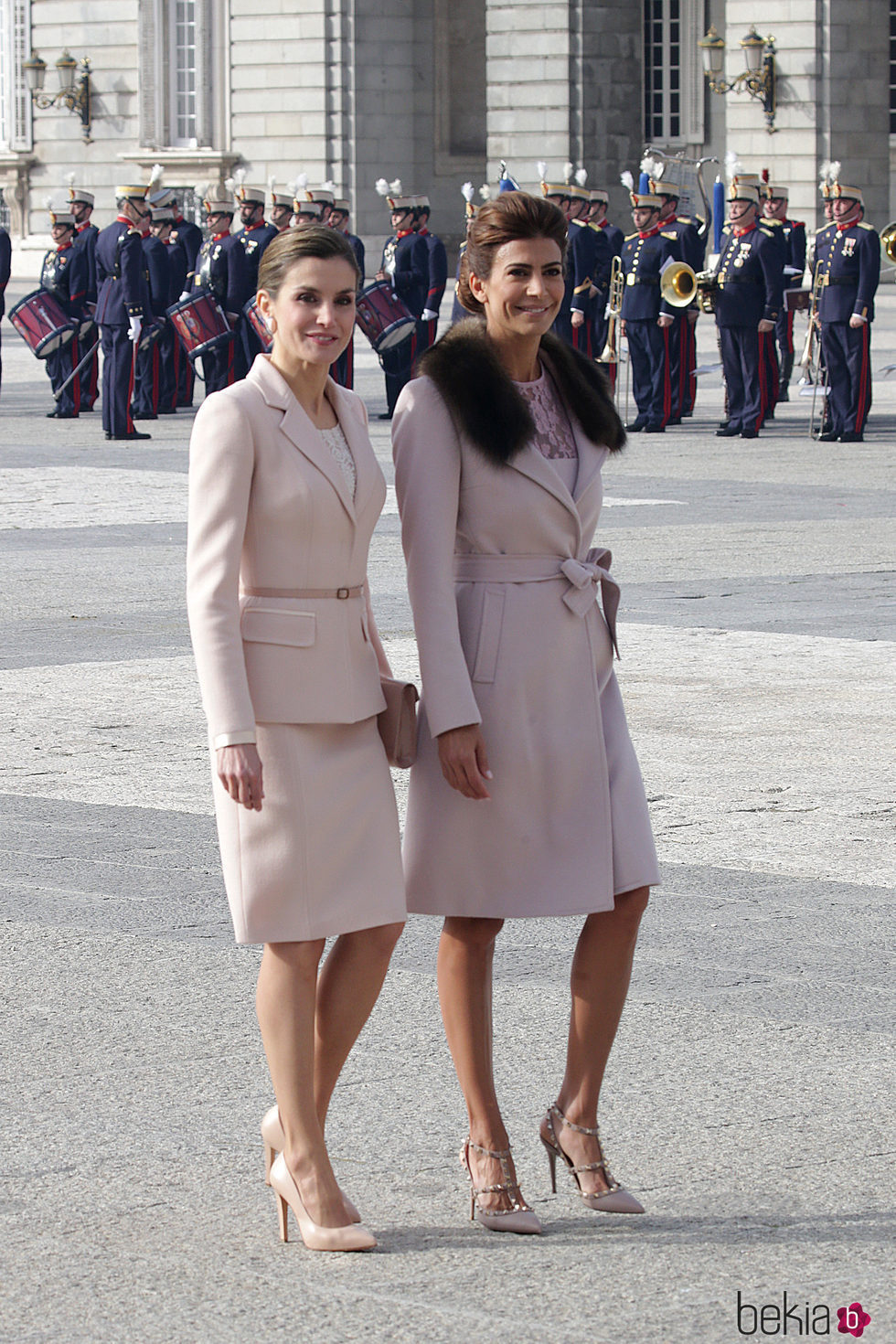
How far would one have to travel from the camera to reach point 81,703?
8492 millimetres

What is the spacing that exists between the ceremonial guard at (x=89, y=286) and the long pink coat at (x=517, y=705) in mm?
18119

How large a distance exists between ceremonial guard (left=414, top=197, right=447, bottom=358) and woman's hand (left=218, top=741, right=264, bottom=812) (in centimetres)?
1818

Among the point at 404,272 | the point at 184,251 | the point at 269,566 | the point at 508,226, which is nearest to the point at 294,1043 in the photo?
the point at 269,566

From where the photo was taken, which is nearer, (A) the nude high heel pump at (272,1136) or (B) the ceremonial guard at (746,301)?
(A) the nude high heel pump at (272,1136)

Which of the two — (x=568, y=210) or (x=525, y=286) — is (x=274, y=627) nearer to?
(x=525, y=286)

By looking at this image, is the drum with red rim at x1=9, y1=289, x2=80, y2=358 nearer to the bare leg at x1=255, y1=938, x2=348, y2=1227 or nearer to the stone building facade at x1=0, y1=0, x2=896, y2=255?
the stone building facade at x1=0, y1=0, x2=896, y2=255

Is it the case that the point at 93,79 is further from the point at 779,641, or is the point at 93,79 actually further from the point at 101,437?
the point at 779,641

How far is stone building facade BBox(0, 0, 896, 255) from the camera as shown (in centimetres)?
3666

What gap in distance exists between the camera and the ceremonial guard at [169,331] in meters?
22.0

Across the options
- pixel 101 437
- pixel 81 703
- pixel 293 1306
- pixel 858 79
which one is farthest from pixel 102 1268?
pixel 858 79

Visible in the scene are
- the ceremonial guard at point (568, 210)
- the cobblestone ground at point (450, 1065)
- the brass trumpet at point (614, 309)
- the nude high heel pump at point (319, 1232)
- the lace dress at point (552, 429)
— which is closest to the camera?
the cobblestone ground at point (450, 1065)

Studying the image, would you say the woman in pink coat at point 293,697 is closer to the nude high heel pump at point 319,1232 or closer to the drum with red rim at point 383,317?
the nude high heel pump at point 319,1232

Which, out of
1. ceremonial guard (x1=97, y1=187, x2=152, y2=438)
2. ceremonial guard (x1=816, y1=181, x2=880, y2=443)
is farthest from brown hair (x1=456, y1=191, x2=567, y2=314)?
ceremonial guard (x1=97, y1=187, x2=152, y2=438)

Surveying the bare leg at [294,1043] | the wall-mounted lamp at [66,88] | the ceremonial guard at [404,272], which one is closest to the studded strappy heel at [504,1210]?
the bare leg at [294,1043]
